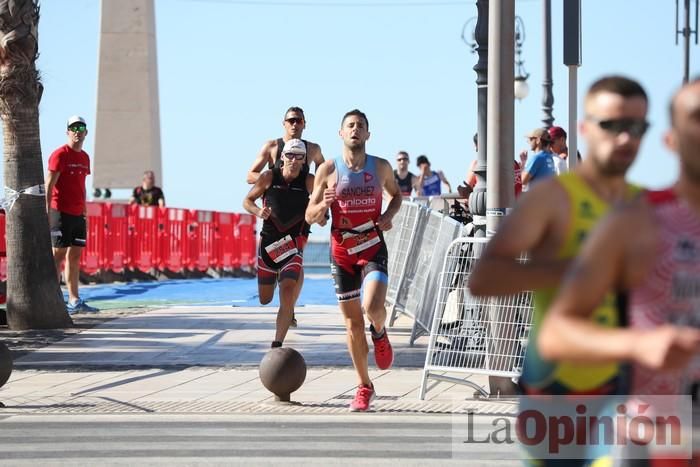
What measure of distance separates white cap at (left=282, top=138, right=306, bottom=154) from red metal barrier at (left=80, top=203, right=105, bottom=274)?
13315mm

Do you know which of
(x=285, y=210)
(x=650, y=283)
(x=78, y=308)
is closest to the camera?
(x=650, y=283)

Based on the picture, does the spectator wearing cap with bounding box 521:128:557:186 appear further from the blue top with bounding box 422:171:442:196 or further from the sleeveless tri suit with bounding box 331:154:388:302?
the blue top with bounding box 422:171:442:196

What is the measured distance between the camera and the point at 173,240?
29406 millimetres

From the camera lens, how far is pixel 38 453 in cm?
845

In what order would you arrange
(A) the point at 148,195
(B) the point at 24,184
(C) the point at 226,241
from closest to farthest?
(B) the point at 24,184, (A) the point at 148,195, (C) the point at 226,241

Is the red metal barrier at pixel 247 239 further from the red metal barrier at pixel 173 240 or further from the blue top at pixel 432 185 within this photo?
the blue top at pixel 432 185

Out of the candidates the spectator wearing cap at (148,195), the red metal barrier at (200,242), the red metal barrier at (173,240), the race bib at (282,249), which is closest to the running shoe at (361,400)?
the race bib at (282,249)

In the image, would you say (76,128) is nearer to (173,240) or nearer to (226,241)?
(173,240)

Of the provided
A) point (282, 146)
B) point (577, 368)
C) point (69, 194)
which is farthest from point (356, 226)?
point (69, 194)

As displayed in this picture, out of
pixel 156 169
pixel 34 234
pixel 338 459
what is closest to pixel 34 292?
pixel 34 234

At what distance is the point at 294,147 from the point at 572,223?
8.48m

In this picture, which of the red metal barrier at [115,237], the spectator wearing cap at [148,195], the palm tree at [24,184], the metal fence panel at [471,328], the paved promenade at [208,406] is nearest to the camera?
the paved promenade at [208,406]

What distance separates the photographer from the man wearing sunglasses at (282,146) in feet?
42.3

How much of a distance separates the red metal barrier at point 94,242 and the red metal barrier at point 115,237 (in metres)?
0.15
